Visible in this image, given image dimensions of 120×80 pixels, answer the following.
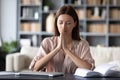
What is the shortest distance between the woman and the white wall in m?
4.67

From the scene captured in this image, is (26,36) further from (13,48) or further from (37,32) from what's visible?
(13,48)

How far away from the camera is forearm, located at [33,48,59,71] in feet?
6.70

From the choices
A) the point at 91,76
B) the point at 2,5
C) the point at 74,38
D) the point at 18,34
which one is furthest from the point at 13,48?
the point at 91,76

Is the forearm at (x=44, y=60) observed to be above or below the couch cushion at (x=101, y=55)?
above

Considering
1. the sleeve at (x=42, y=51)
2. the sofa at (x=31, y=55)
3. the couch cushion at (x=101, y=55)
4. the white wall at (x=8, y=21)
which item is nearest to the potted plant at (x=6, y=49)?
the white wall at (x=8, y=21)

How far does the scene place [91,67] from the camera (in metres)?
2.11

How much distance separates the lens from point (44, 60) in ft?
6.78

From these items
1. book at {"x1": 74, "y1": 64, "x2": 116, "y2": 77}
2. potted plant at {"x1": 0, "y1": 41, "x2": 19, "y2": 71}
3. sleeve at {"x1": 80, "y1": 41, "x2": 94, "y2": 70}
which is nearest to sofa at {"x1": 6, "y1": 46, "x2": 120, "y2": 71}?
potted plant at {"x1": 0, "y1": 41, "x2": 19, "y2": 71}

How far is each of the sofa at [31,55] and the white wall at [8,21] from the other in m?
2.10

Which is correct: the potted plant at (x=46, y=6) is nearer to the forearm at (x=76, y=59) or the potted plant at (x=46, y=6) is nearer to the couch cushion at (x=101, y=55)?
the couch cushion at (x=101, y=55)

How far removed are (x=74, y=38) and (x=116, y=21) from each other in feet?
15.5

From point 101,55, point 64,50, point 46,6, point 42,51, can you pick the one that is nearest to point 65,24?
point 64,50

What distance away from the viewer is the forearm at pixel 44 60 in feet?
6.70

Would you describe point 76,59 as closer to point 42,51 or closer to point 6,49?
point 42,51
